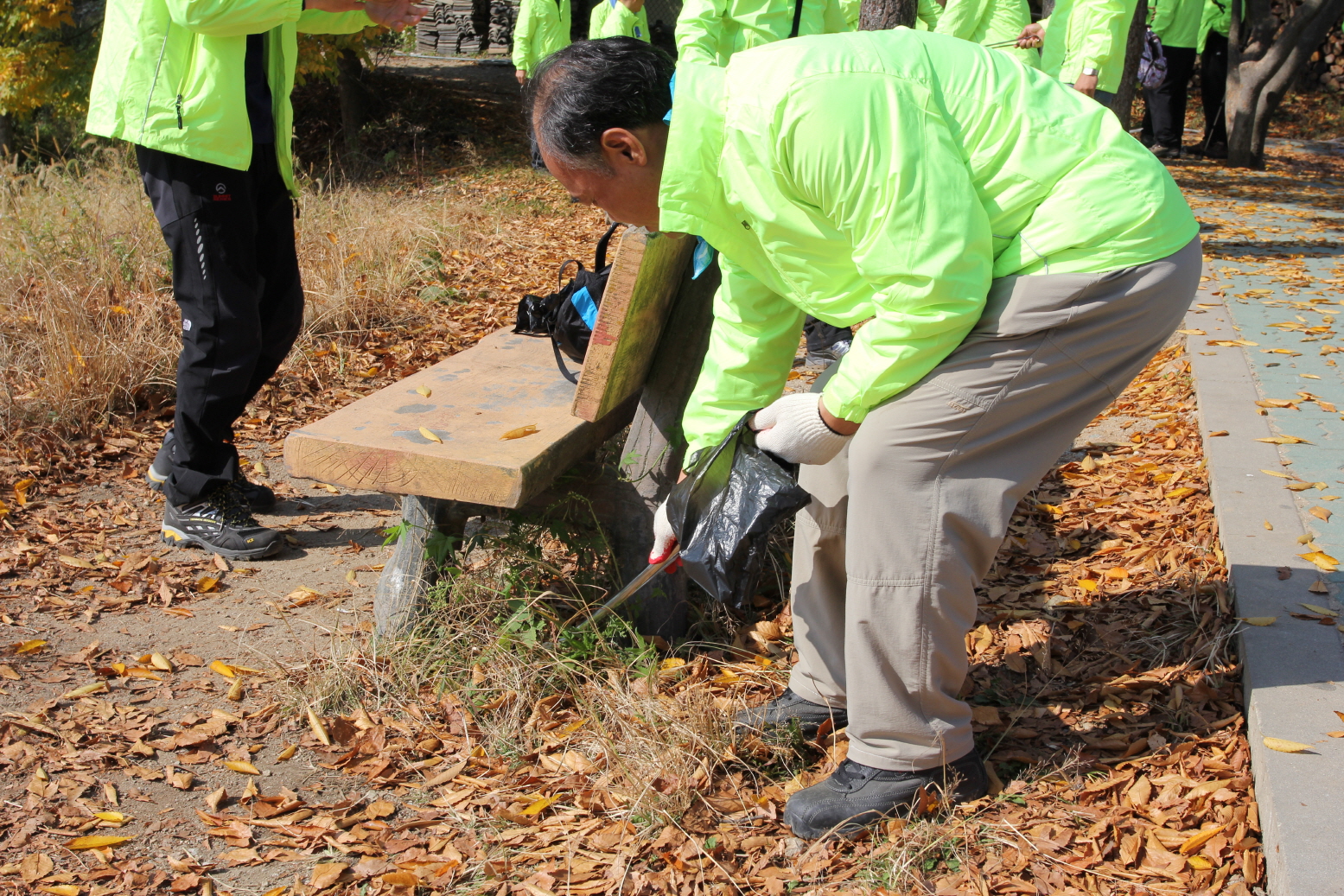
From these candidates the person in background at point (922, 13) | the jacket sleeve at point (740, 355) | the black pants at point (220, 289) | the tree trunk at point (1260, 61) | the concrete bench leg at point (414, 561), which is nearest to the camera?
the jacket sleeve at point (740, 355)

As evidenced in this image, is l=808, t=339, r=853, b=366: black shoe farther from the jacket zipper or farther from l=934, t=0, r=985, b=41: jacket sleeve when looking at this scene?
the jacket zipper

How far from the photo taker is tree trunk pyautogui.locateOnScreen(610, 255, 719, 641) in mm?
3018

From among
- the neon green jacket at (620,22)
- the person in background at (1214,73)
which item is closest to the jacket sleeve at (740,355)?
the neon green jacket at (620,22)

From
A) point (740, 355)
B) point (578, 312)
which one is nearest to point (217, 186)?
point (578, 312)

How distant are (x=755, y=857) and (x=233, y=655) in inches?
66.6

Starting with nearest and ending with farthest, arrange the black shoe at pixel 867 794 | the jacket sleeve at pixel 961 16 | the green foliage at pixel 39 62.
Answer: the black shoe at pixel 867 794 < the jacket sleeve at pixel 961 16 < the green foliage at pixel 39 62

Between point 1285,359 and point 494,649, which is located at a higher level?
point 1285,359

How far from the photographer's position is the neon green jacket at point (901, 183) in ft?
6.14

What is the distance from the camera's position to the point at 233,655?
10.5 feet

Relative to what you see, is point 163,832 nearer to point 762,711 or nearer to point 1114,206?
point 762,711

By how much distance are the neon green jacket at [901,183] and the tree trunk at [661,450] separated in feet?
2.99

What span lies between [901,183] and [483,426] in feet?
4.50

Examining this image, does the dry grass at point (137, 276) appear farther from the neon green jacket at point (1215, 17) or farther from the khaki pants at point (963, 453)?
the neon green jacket at point (1215, 17)

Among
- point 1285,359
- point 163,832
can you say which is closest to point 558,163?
point 163,832
